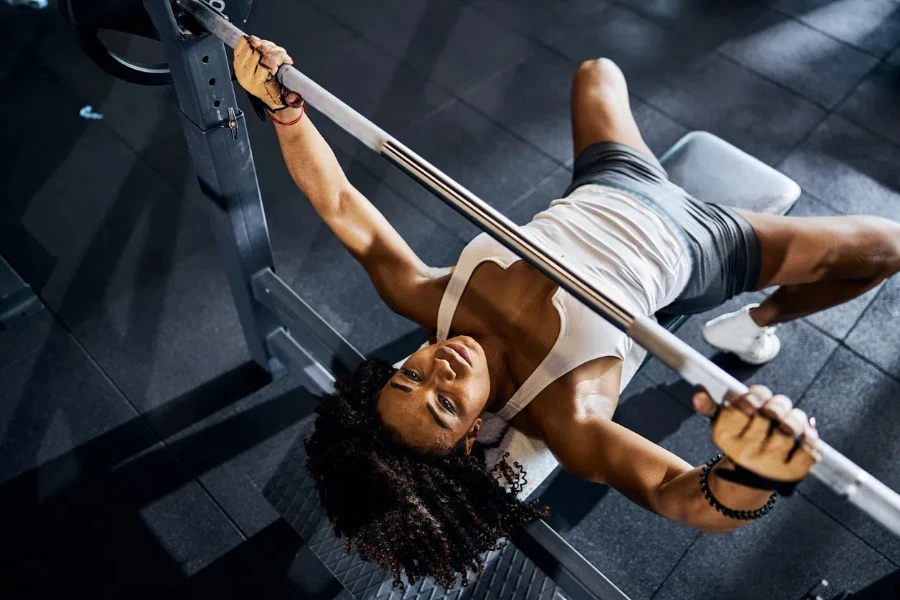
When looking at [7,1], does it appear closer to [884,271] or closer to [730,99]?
[730,99]

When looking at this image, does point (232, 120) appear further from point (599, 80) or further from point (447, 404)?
point (599, 80)

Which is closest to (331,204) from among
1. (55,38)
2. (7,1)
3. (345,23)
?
(345,23)

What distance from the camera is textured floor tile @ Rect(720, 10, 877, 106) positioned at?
380 centimetres

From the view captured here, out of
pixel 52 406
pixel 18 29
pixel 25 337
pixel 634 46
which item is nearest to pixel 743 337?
pixel 634 46

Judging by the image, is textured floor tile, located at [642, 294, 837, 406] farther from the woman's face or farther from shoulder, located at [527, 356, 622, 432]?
the woman's face

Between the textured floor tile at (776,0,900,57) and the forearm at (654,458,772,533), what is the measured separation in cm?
350

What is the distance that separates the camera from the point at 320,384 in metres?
2.44

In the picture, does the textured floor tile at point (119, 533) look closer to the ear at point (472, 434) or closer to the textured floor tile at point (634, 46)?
the ear at point (472, 434)

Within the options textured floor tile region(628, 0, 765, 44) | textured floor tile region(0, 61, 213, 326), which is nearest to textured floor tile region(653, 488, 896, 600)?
textured floor tile region(0, 61, 213, 326)

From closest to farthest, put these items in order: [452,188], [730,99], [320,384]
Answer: [452,188] → [320,384] → [730,99]

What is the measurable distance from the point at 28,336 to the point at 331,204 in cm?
156

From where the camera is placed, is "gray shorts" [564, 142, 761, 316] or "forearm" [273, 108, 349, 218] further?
"gray shorts" [564, 142, 761, 316]

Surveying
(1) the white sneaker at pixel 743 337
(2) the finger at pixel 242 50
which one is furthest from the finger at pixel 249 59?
(1) the white sneaker at pixel 743 337

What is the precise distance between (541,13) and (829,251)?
2450 mm
